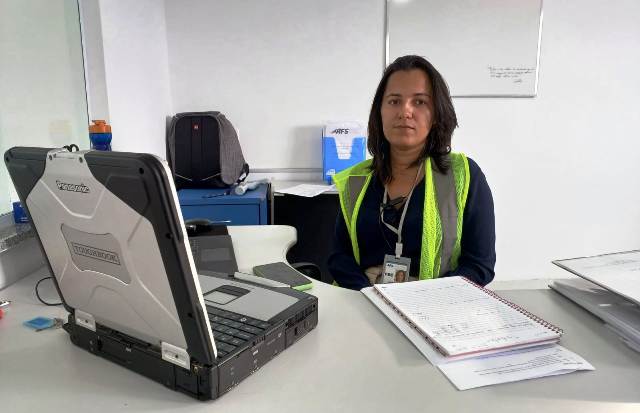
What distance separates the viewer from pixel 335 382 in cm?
72

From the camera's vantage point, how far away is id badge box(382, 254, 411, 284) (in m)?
1.40

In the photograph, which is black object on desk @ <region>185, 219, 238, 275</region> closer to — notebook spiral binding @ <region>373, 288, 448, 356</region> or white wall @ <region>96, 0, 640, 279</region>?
notebook spiral binding @ <region>373, 288, 448, 356</region>

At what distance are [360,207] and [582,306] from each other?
737mm

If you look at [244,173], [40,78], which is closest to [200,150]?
[244,173]

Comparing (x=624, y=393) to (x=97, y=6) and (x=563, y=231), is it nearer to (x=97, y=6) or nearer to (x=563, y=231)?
(x=97, y=6)

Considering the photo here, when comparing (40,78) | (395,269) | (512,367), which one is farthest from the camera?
(40,78)

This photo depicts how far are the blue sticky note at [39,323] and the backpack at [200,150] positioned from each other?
184 cm

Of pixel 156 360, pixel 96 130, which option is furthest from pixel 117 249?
pixel 96 130

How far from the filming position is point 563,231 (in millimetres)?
3246

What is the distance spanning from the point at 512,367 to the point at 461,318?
15 centimetres

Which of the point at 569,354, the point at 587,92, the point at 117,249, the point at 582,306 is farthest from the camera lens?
the point at 587,92

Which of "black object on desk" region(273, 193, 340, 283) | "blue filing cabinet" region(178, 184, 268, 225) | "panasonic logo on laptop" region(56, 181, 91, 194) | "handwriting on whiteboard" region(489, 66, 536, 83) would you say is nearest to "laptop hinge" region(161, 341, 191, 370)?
"panasonic logo on laptop" region(56, 181, 91, 194)

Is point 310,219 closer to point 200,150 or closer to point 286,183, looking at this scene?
point 286,183

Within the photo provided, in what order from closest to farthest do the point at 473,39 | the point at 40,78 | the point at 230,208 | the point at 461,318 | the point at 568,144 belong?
the point at 461,318
the point at 40,78
the point at 230,208
the point at 473,39
the point at 568,144
